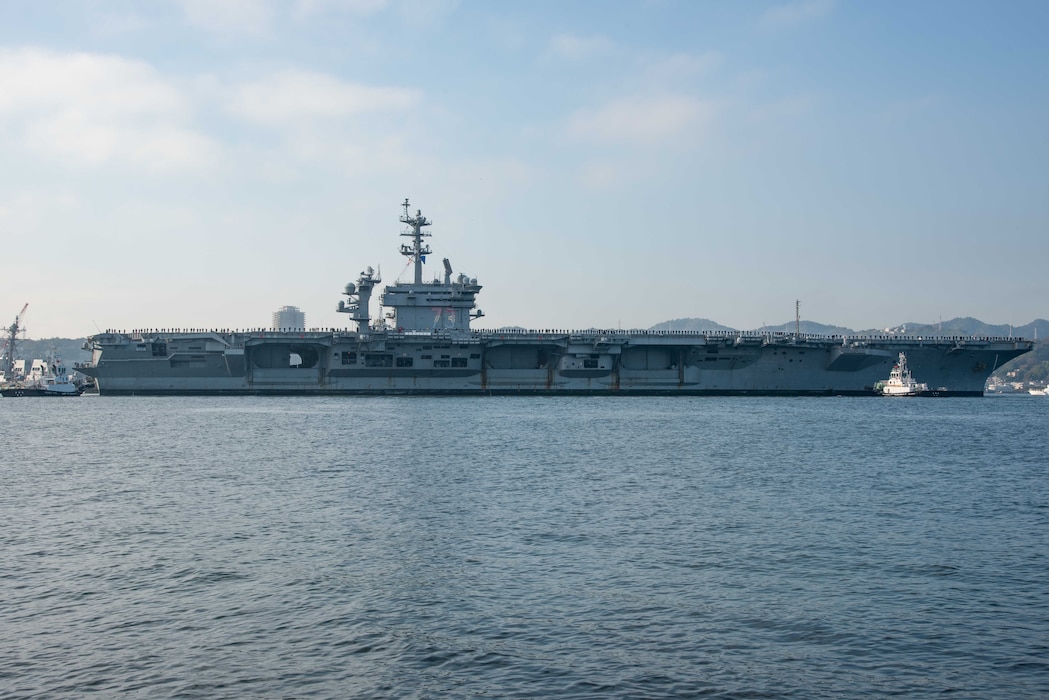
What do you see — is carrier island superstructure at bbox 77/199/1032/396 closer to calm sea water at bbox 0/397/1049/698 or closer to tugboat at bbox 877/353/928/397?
tugboat at bbox 877/353/928/397

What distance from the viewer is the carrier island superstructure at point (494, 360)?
47.0 m

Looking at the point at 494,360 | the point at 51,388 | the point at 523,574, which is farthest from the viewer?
the point at 51,388

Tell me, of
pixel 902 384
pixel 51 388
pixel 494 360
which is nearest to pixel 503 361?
pixel 494 360

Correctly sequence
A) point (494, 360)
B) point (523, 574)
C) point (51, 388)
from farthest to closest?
point (51, 388)
point (494, 360)
point (523, 574)

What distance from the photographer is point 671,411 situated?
1534 inches

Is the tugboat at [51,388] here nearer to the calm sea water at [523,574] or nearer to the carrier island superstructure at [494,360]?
the carrier island superstructure at [494,360]

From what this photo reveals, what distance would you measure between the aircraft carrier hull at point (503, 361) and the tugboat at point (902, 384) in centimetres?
71

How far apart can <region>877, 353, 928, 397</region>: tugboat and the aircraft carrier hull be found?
71 centimetres

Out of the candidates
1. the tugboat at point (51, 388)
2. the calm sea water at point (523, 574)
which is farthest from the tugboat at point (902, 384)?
the tugboat at point (51, 388)

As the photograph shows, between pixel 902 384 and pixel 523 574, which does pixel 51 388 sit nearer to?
pixel 902 384

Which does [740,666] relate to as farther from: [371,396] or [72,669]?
[371,396]

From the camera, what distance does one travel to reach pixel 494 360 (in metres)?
49.7

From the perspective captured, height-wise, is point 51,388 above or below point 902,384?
above

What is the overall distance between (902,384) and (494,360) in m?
22.5
